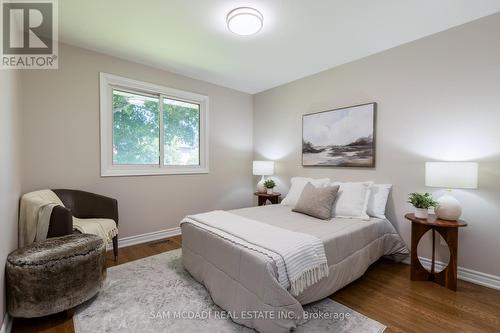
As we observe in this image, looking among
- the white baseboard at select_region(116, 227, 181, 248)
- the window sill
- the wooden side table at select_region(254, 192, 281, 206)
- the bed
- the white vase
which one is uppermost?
the window sill

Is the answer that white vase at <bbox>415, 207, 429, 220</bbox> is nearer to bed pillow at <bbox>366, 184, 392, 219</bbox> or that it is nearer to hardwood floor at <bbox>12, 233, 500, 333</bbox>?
bed pillow at <bbox>366, 184, 392, 219</bbox>

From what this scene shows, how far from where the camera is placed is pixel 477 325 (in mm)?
1645

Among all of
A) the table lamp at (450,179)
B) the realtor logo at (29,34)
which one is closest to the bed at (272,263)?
the table lamp at (450,179)

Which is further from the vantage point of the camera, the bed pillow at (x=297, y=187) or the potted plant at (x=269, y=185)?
the potted plant at (x=269, y=185)

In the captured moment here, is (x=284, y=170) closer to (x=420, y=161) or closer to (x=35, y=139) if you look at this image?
(x=420, y=161)

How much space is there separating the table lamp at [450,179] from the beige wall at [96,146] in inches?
118

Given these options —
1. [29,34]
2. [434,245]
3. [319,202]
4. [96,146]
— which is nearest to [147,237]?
[96,146]

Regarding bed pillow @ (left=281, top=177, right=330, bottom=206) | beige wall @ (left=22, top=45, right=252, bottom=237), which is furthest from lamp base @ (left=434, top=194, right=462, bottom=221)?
beige wall @ (left=22, top=45, right=252, bottom=237)

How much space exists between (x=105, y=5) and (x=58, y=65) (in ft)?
3.70

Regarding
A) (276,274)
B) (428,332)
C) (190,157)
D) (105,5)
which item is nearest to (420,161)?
(428,332)

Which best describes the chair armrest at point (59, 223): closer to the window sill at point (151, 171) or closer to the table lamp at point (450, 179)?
the window sill at point (151, 171)

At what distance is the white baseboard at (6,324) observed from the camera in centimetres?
145

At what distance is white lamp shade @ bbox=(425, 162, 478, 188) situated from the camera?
197 centimetres

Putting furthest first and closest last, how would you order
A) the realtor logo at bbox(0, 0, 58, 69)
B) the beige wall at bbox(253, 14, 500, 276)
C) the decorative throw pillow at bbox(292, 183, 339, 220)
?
the decorative throw pillow at bbox(292, 183, 339, 220) < the beige wall at bbox(253, 14, 500, 276) < the realtor logo at bbox(0, 0, 58, 69)
